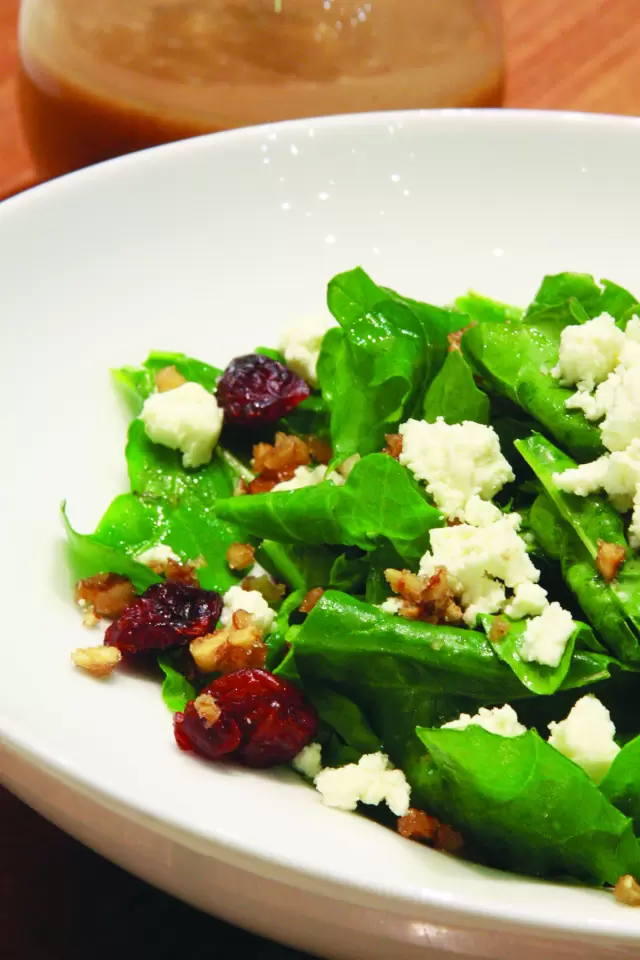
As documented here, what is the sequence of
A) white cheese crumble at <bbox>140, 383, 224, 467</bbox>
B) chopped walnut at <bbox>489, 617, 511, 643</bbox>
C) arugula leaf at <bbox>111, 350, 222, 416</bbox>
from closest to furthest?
chopped walnut at <bbox>489, 617, 511, 643</bbox>
white cheese crumble at <bbox>140, 383, 224, 467</bbox>
arugula leaf at <bbox>111, 350, 222, 416</bbox>

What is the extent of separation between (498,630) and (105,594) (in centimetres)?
55

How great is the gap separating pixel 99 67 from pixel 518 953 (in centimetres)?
191

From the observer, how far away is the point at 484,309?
74.7 inches

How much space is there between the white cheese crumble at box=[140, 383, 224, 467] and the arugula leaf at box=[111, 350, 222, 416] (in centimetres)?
7

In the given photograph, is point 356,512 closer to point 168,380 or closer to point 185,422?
point 185,422

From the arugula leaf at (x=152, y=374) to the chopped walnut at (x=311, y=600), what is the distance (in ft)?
1.63

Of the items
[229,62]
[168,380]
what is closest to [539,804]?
[168,380]

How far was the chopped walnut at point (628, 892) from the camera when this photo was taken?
3.38ft

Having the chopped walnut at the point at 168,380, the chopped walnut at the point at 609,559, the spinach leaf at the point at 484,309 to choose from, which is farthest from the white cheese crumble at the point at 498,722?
the spinach leaf at the point at 484,309

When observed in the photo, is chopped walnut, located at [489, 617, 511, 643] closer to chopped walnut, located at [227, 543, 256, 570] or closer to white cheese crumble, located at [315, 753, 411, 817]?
white cheese crumble, located at [315, 753, 411, 817]

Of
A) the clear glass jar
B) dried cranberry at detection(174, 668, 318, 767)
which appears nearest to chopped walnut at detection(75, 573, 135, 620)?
dried cranberry at detection(174, 668, 318, 767)

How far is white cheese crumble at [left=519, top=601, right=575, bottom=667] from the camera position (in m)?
1.21

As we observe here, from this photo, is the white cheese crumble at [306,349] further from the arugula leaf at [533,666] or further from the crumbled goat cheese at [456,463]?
the arugula leaf at [533,666]

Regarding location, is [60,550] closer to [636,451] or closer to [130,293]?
[130,293]
